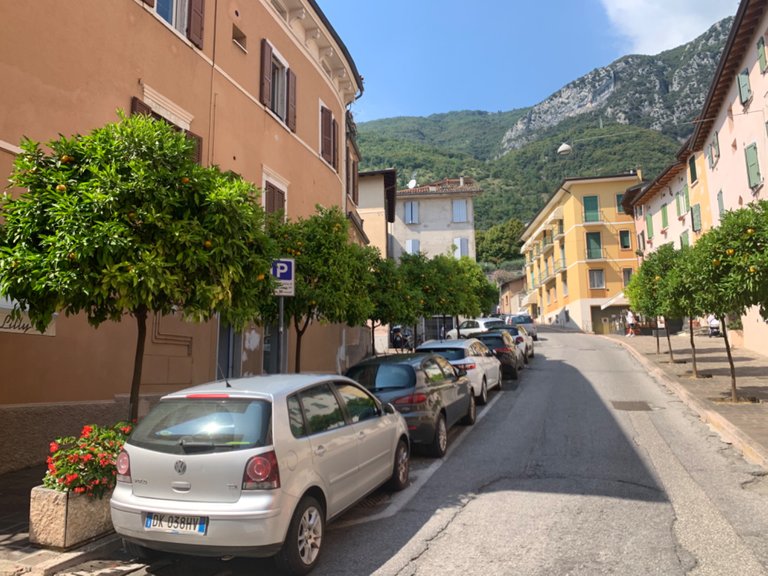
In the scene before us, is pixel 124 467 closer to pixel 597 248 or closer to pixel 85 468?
pixel 85 468

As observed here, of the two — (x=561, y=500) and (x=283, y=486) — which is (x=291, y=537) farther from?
(x=561, y=500)

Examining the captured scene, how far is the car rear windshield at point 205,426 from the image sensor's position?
13.9 feet

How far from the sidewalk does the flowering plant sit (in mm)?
498

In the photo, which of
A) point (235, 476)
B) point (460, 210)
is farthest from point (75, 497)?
point (460, 210)

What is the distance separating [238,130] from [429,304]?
9.80m

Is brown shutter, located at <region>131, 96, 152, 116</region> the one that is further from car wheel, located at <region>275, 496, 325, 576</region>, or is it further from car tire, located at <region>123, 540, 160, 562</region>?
car wheel, located at <region>275, 496, 325, 576</region>

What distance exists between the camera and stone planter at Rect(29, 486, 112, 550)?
4672mm

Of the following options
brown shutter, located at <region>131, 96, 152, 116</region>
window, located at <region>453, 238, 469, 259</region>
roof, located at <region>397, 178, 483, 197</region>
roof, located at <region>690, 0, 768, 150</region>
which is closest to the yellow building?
roof, located at <region>397, 178, 483, 197</region>

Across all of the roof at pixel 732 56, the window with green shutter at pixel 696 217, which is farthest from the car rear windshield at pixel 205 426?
the window with green shutter at pixel 696 217

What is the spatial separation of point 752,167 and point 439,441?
17.5 metres

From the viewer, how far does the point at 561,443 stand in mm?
8898

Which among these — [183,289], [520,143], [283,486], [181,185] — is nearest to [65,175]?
[181,185]

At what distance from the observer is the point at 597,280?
1887 inches

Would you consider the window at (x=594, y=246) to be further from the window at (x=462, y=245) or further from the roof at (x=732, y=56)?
the roof at (x=732, y=56)
